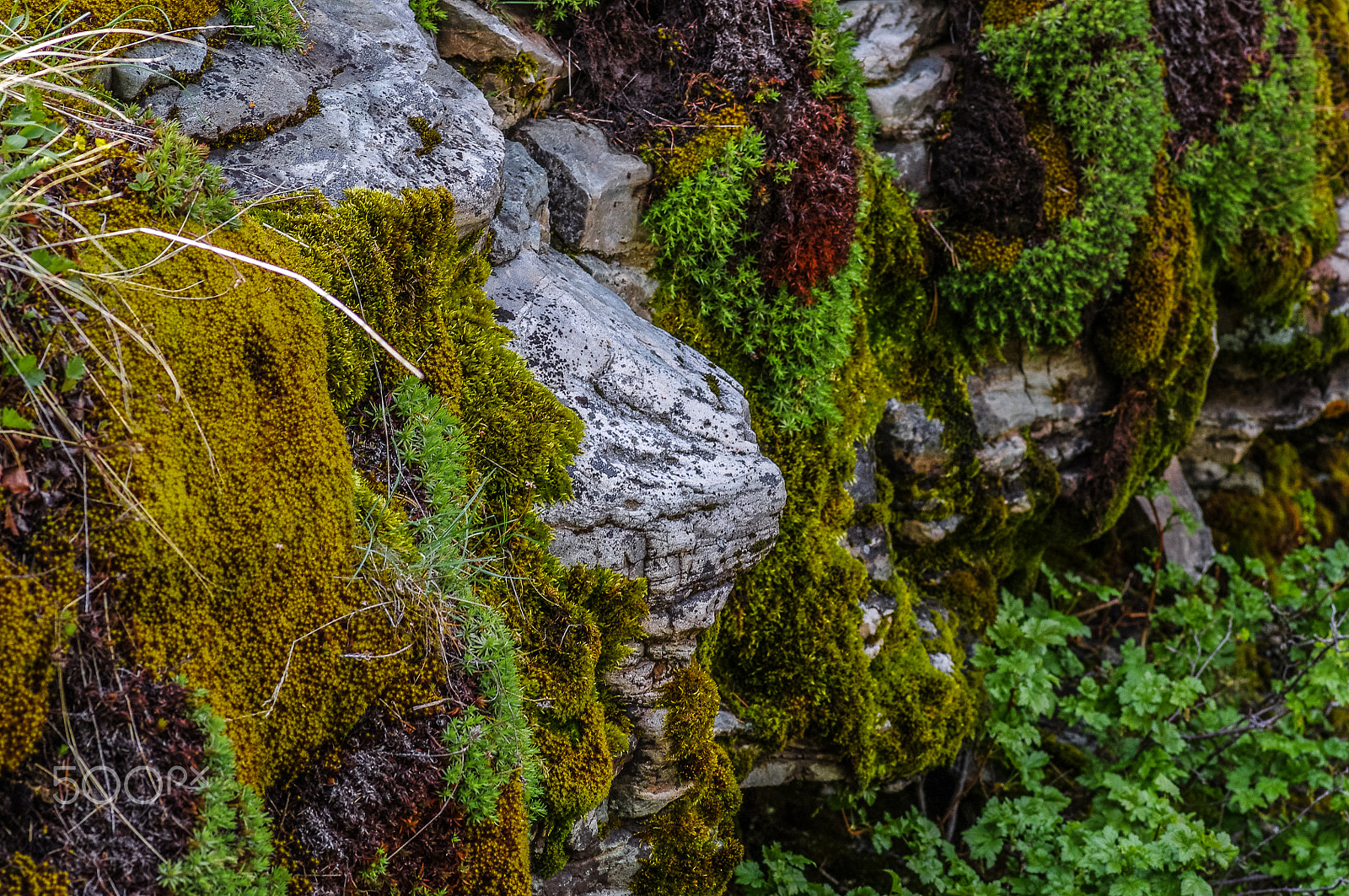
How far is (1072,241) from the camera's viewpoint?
17.3 ft

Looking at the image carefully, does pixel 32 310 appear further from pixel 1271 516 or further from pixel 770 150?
pixel 1271 516

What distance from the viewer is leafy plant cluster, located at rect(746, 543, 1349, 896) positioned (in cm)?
475

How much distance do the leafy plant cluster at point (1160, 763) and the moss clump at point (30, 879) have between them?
4052 millimetres

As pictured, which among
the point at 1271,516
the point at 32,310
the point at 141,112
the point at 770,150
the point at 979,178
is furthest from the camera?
the point at 1271,516

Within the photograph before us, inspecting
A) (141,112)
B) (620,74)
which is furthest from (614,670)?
(620,74)

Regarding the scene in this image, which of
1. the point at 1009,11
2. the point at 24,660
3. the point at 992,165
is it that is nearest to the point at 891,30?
the point at 1009,11

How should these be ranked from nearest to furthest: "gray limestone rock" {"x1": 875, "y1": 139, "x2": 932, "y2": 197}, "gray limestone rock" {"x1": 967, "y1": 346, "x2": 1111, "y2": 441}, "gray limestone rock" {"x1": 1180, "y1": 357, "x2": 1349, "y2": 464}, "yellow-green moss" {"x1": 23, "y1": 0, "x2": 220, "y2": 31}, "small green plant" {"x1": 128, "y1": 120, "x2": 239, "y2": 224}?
"small green plant" {"x1": 128, "y1": 120, "x2": 239, "y2": 224} → "yellow-green moss" {"x1": 23, "y1": 0, "x2": 220, "y2": 31} → "gray limestone rock" {"x1": 875, "y1": 139, "x2": 932, "y2": 197} → "gray limestone rock" {"x1": 967, "y1": 346, "x2": 1111, "y2": 441} → "gray limestone rock" {"x1": 1180, "y1": 357, "x2": 1349, "y2": 464}

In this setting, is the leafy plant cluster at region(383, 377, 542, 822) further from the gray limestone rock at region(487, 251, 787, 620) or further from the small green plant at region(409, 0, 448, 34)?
the small green plant at region(409, 0, 448, 34)

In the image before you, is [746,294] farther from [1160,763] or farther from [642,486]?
[1160,763]

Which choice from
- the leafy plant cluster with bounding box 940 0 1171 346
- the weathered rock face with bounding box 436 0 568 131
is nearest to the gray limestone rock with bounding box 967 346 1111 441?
the leafy plant cluster with bounding box 940 0 1171 346

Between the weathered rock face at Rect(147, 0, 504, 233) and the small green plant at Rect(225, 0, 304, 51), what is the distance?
0.13ft

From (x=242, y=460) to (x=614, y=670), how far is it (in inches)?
67.8

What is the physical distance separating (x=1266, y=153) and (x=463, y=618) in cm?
663

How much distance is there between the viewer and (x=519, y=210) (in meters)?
3.66
